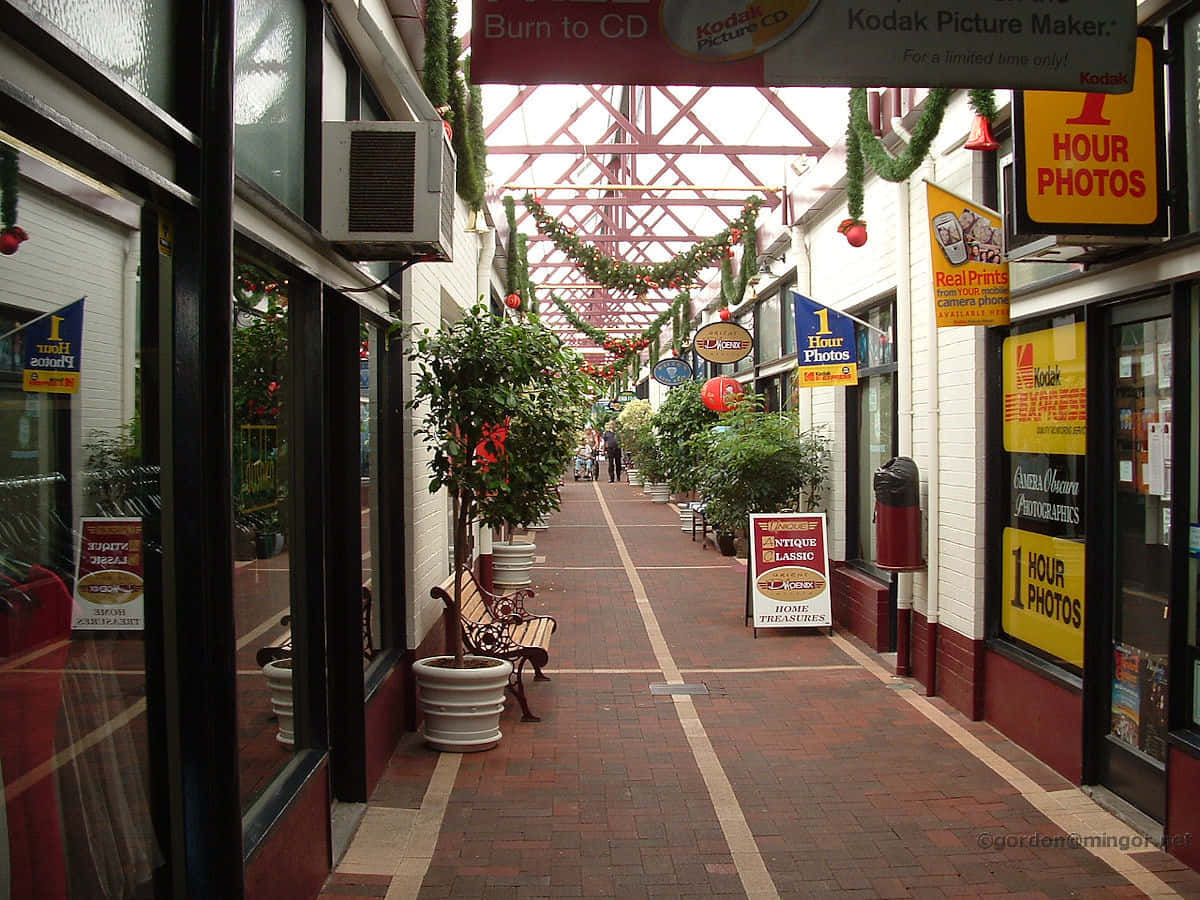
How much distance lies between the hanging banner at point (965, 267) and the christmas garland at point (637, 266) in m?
7.77

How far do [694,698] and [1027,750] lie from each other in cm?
247

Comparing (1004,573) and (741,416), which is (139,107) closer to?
(1004,573)

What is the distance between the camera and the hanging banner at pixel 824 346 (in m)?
9.80

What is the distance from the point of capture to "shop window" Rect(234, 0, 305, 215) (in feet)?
12.8

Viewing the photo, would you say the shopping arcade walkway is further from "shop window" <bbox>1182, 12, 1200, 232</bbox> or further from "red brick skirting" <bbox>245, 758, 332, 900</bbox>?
"shop window" <bbox>1182, 12, 1200, 232</bbox>

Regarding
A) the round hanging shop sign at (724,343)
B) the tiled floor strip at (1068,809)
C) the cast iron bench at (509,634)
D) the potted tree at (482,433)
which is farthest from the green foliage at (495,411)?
the round hanging shop sign at (724,343)

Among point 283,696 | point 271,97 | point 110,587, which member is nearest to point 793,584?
point 283,696

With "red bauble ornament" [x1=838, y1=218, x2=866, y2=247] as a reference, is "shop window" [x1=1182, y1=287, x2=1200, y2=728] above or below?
below

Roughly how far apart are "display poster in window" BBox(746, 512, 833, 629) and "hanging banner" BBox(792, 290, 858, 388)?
57.4 inches

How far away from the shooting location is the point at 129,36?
2.86 meters

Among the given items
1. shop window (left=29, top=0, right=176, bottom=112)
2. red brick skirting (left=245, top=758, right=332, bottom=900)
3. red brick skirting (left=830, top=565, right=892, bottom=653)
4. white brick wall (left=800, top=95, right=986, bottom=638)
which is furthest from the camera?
red brick skirting (left=830, top=565, right=892, bottom=653)

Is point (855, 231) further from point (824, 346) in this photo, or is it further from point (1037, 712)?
point (1037, 712)

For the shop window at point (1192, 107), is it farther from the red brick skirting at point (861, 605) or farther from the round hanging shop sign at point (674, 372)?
the round hanging shop sign at point (674, 372)

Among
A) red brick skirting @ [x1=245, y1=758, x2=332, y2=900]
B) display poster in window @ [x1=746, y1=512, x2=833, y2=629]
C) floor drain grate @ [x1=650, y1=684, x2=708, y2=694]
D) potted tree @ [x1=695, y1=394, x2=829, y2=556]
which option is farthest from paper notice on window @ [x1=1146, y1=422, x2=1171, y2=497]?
potted tree @ [x1=695, y1=394, x2=829, y2=556]
